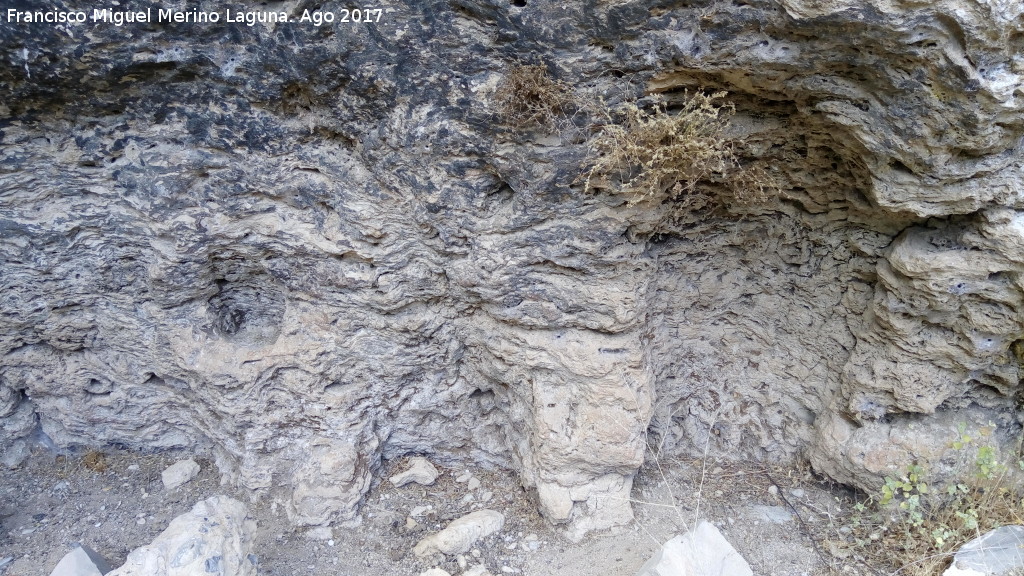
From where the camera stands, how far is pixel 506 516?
331cm

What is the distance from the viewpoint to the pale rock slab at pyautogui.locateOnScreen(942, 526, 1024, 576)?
257cm

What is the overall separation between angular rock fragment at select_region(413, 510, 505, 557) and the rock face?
31 centimetres

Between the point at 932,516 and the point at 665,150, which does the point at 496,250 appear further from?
the point at 932,516

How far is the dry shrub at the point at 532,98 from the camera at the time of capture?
8.06 feet

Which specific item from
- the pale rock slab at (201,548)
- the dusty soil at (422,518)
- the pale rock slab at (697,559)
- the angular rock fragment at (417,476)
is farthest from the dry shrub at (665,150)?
the pale rock slab at (201,548)

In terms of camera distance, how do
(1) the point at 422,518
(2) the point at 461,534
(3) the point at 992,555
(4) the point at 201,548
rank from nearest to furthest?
1. (4) the point at 201,548
2. (3) the point at 992,555
3. (2) the point at 461,534
4. (1) the point at 422,518

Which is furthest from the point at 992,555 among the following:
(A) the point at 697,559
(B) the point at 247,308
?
(B) the point at 247,308

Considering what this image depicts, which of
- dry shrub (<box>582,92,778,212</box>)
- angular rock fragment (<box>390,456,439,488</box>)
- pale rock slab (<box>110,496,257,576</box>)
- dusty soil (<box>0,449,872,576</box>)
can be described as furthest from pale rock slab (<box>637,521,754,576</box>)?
pale rock slab (<box>110,496,257,576</box>)

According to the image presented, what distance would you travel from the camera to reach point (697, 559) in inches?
104

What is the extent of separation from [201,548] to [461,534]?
1.16 meters

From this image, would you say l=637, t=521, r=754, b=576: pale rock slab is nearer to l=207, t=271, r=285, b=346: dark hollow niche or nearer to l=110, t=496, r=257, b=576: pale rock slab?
l=110, t=496, r=257, b=576: pale rock slab

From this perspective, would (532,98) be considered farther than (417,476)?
No

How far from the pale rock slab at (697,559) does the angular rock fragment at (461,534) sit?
2.69ft

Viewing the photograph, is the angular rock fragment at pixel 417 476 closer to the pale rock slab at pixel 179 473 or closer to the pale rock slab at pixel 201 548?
the pale rock slab at pixel 201 548
